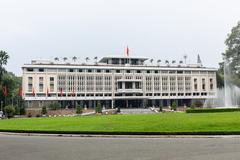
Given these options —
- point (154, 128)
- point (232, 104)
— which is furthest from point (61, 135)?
point (232, 104)

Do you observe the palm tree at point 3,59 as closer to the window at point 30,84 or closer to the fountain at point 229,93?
the window at point 30,84

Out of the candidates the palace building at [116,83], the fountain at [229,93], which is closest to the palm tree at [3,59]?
the palace building at [116,83]

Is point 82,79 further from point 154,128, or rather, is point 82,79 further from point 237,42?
point 154,128

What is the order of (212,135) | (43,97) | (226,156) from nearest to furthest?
(226,156), (212,135), (43,97)

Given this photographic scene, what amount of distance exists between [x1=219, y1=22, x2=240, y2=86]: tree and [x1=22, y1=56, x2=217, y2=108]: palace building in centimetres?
3164

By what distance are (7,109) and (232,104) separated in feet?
152

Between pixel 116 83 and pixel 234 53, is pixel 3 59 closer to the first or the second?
pixel 116 83

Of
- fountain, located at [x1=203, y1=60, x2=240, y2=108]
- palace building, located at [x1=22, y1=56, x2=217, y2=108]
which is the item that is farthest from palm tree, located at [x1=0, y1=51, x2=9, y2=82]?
fountain, located at [x1=203, y1=60, x2=240, y2=108]

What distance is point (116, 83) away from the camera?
114 m

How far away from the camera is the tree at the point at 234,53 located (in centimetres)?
8362

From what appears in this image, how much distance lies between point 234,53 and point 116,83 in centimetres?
4192

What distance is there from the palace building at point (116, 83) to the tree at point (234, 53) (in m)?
31.6

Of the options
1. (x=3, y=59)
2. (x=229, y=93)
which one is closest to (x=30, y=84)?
(x=3, y=59)

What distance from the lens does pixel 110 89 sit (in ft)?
371
